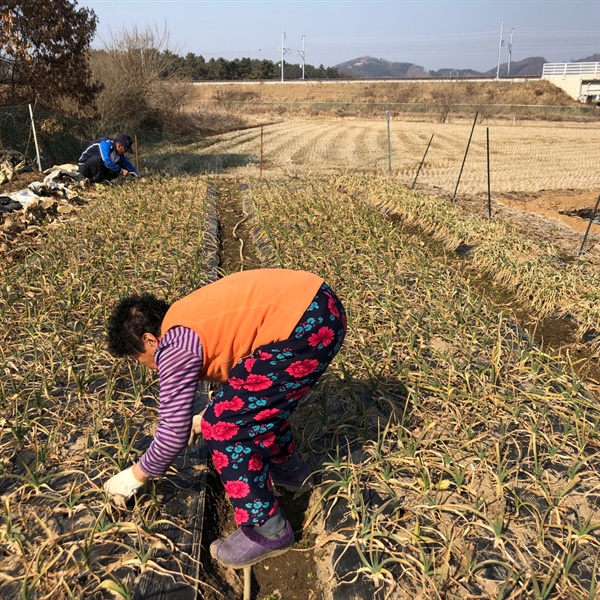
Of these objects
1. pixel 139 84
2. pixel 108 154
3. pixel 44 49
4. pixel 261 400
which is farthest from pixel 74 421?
pixel 139 84

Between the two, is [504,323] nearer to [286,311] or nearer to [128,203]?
[286,311]

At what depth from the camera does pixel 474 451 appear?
96.0 inches

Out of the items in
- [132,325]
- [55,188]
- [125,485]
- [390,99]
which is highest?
[390,99]

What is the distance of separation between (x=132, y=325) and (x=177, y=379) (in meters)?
0.24

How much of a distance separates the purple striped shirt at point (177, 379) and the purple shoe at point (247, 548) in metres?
0.51

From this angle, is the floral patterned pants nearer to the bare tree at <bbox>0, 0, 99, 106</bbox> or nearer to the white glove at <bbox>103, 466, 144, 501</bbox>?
the white glove at <bbox>103, 466, 144, 501</bbox>

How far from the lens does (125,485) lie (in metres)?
1.95

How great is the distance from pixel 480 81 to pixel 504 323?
53387mm

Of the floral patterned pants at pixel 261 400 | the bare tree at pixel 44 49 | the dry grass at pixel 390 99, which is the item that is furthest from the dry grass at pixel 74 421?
the dry grass at pixel 390 99

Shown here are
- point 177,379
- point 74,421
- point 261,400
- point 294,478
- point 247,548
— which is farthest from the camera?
point 74,421

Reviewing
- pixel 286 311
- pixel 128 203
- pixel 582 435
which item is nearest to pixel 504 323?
pixel 582 435

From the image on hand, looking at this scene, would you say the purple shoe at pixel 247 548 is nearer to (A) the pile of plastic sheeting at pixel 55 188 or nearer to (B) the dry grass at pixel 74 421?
(B) the dry grass at pixel 74 421

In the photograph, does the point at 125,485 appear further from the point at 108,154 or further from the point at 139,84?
the point at 139,84

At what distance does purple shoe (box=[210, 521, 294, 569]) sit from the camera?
6.31 ft
